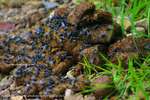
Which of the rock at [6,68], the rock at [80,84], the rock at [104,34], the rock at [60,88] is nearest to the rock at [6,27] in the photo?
the rock at [6,68]

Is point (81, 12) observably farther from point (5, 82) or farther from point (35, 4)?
point (35, 4)

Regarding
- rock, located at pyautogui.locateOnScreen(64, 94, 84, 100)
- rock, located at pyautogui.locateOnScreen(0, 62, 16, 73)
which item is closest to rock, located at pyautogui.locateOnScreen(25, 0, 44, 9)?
rock, located at pyautogui.locateOnScreen(0, 62, 16, 73)

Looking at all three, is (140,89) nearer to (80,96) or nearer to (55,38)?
(80,96)

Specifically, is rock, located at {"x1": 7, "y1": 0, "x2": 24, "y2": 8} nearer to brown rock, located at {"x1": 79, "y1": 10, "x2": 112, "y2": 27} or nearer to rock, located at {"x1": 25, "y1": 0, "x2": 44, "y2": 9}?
rock, located at {"x1": 25, "y1": 0, "x2": 44, "y2": 9}

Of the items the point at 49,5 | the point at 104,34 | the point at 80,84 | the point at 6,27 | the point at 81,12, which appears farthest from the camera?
the point at 49,5

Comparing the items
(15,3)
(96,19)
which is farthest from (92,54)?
(15,3)

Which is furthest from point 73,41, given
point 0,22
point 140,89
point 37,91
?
point 0,22

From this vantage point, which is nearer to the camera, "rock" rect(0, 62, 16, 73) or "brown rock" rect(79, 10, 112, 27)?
"brown rock" rect(79, 10, 112, 27)

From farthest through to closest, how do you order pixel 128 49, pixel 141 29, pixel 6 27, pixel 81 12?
pixel 6 27 → pixel 141 29 → pixel 81 12 → pixel 128 49
